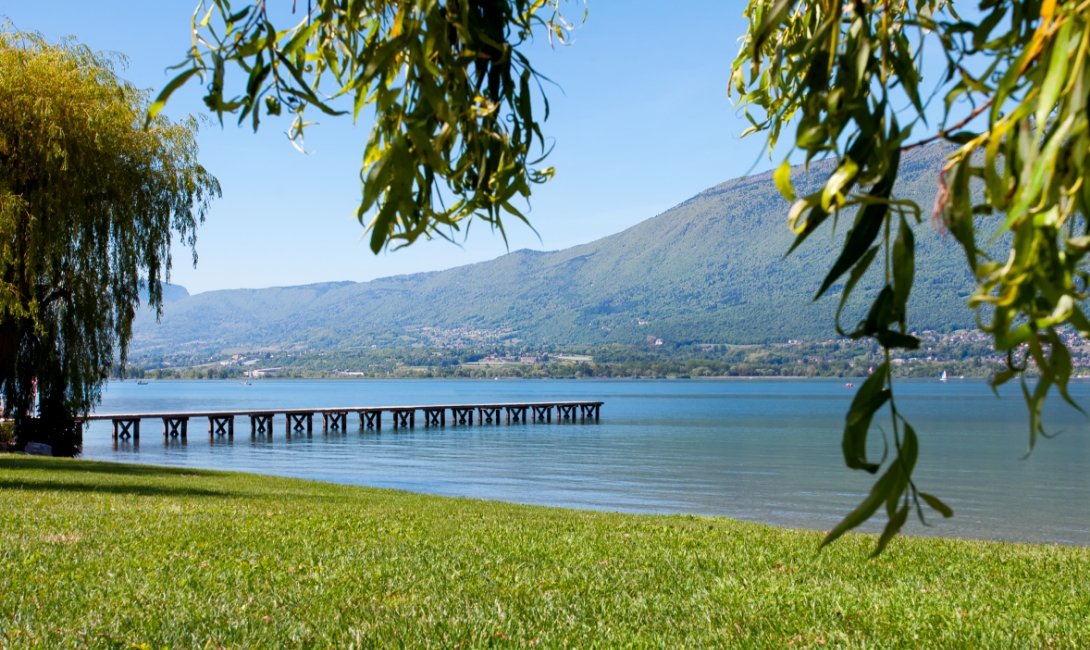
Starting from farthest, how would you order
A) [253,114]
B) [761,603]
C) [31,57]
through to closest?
[31,57], [761,603], [253,114]

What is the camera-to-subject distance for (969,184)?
4.42ft

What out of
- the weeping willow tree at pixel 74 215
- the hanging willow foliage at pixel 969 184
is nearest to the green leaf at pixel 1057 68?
the hanging willow foliage at pixel 969 184

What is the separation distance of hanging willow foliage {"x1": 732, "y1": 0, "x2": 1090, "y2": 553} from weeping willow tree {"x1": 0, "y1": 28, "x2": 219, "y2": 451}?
19.1 m

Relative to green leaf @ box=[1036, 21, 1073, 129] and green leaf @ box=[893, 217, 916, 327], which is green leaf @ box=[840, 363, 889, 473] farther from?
green leaf @ box=[1036, 21, 1073, 129]

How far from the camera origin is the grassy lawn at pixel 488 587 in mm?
5172

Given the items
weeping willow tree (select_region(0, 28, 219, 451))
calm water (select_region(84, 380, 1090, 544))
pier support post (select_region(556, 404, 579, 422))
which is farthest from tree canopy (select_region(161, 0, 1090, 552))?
pier support post (select_region(556, 404, 579, 422))

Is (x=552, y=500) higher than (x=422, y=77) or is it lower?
lower

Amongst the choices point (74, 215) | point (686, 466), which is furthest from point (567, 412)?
point (74, 215)

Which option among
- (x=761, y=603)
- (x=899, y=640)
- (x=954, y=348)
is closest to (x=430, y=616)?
(x=761, y=603)

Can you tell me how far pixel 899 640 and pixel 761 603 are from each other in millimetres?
1130

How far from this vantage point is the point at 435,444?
5103 centimetres

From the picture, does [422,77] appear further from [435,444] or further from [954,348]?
[954,348]

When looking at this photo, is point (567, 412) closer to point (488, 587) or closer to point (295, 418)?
point (295, 418)

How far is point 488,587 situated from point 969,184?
5.79 meters
